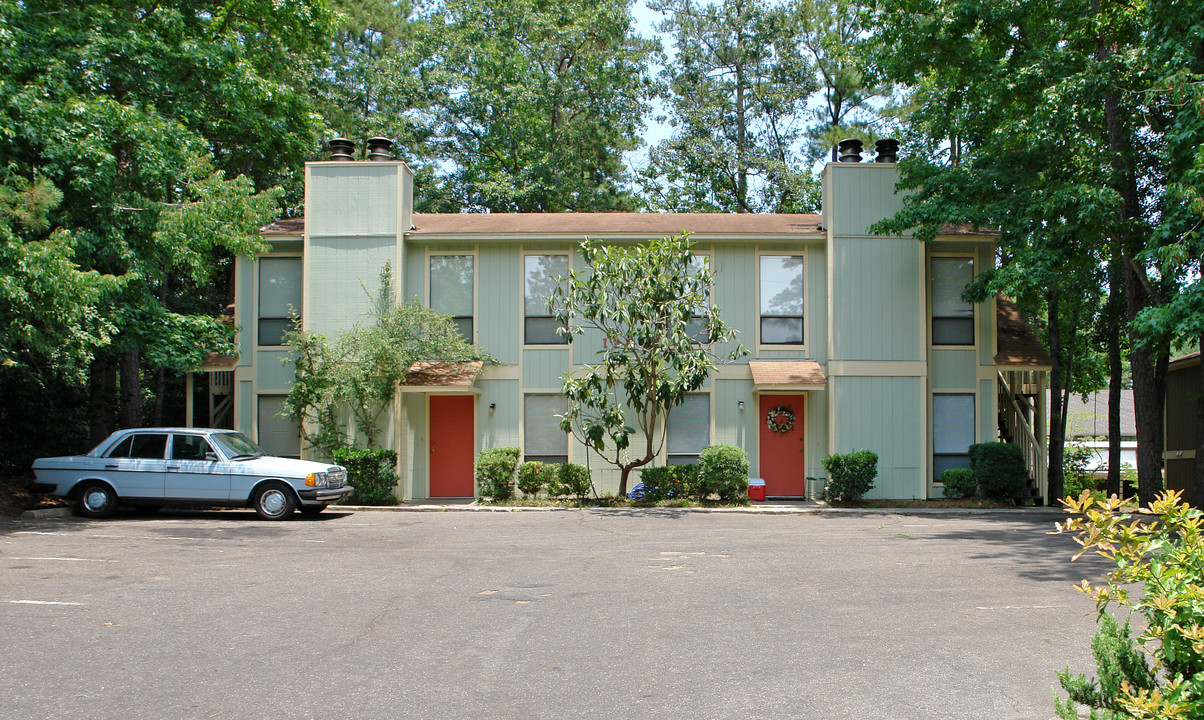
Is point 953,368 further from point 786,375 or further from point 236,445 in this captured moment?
point 236,445

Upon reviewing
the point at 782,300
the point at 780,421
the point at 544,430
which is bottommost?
the point at 544,430

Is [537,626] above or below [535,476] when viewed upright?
below

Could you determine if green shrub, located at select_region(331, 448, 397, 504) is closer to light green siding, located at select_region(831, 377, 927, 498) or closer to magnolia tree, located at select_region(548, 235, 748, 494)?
magnolia tree, located at select_region(548, 235, 748, 494)

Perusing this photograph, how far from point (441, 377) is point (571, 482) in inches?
133

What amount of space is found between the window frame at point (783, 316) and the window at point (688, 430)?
1733 millimetres

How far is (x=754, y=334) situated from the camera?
19141 mm

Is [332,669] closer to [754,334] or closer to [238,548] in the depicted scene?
[238,548]

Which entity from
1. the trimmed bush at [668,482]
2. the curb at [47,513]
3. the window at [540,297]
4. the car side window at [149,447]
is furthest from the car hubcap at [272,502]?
the trimmed bush at [668,482]

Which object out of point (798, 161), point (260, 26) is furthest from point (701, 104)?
point (260, 26)

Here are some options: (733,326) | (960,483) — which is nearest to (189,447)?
(733,326)

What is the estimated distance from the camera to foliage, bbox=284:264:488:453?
1722 cm

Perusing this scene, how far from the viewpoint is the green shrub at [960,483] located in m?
17.5

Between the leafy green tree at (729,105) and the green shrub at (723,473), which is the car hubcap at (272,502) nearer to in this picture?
the green shrub at (723,473)

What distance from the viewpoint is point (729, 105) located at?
111 ft
